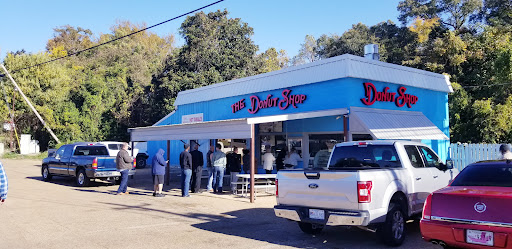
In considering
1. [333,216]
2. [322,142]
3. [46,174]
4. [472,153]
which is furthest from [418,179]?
[46,174]

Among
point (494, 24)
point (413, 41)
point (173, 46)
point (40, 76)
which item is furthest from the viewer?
point (173, 46)

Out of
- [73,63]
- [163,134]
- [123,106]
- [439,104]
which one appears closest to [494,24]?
[439,104]

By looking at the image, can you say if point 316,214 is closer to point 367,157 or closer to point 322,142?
point 367,157

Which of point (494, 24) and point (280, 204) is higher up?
point (494, 24)

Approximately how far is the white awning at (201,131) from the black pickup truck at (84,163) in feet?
5.59

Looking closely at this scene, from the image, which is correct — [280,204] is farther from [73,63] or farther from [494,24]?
[73,63]

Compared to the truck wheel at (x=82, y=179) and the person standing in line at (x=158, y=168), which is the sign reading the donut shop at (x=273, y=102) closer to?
the person standing in line at (x=158, y=168)

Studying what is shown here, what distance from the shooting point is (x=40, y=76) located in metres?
42.9

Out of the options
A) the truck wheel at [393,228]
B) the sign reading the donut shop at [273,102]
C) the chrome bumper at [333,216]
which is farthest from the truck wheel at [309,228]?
the sign reading the donut shop at [273,102]

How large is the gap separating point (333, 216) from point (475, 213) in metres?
2.18

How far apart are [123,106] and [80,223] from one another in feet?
111

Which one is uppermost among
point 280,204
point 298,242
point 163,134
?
point 163,134

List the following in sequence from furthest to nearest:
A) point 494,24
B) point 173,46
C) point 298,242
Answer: point 173,46, point 494,24, point 298,242

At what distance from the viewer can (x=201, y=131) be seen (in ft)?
49.6
